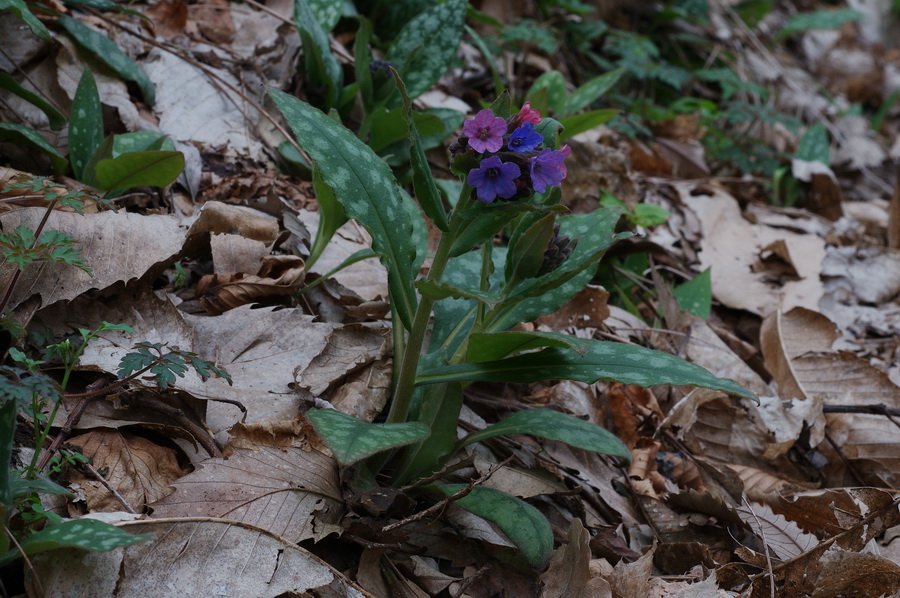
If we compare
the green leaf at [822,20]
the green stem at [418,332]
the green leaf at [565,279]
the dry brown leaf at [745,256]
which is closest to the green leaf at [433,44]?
the green leaf at [565,279]

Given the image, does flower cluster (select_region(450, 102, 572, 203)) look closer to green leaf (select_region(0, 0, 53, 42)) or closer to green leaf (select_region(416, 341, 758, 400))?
green leaf (select_region(416, 341, 758, 400))

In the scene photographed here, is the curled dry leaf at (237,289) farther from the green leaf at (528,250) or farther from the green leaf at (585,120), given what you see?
the green leaf at (585,120)

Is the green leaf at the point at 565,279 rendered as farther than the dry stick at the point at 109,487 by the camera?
Yes

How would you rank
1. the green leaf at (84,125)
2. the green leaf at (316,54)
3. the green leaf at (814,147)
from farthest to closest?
the green leaf at (814,147), the green leaf at (316,54), the green leaf at (84,125)

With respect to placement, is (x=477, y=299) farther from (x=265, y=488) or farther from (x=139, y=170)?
(x=139, y=170)

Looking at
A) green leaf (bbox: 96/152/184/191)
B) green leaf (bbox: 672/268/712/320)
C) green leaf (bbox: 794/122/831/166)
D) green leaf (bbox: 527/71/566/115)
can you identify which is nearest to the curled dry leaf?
green leaf (bbox: 96/152/184/191)

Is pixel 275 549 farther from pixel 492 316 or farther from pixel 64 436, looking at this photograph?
pixel 492 316

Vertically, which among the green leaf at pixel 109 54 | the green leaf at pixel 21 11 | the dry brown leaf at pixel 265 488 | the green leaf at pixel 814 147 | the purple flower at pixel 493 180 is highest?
the green leaf at pixel 21 11

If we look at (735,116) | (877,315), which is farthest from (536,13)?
(877,315)
